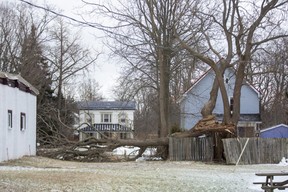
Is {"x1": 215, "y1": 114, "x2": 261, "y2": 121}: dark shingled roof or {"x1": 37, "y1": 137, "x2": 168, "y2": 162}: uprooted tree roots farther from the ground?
{"x1": 215, "y1": 114, "x2": 261, "y2": 121}: dark shingled roof

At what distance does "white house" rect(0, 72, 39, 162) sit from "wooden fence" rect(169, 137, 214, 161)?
7967 millimetres

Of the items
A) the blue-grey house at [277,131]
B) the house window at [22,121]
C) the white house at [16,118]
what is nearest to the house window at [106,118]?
the blue-grey house at [277,131]

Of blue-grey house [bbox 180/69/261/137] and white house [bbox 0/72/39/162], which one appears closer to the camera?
white house [bbox 0/72/39/162]

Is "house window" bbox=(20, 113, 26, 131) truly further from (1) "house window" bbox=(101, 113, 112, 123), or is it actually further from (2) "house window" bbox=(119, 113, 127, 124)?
(1) "house window" bbox=(101, 113, 112, 123)

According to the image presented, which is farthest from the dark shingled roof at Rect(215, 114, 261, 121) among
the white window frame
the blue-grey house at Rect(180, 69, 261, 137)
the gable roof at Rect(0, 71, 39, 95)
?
the white window frame

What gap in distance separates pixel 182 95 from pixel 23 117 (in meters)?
25.5

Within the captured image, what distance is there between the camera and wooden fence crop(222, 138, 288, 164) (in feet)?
91.1

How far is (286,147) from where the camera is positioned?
2831cm

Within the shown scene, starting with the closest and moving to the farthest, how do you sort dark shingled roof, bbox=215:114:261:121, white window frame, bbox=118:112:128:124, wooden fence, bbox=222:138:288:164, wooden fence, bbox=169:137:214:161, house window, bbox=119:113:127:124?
wooden fence, bbox=222:138:288:164 < wooden fence, bbox=169:137:214:161 < dark shingled roof, bbox=215:114:261:121 < white window frame, bbox=118:112:128:124 < house window, bbox=119:113:127:124

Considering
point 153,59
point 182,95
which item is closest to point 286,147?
point 153,59

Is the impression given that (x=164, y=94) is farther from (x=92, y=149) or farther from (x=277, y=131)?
(x=277, y=131)

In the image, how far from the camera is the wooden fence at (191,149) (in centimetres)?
2962

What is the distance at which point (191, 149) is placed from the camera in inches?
1171

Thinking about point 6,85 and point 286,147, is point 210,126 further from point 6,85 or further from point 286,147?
point 6,85
